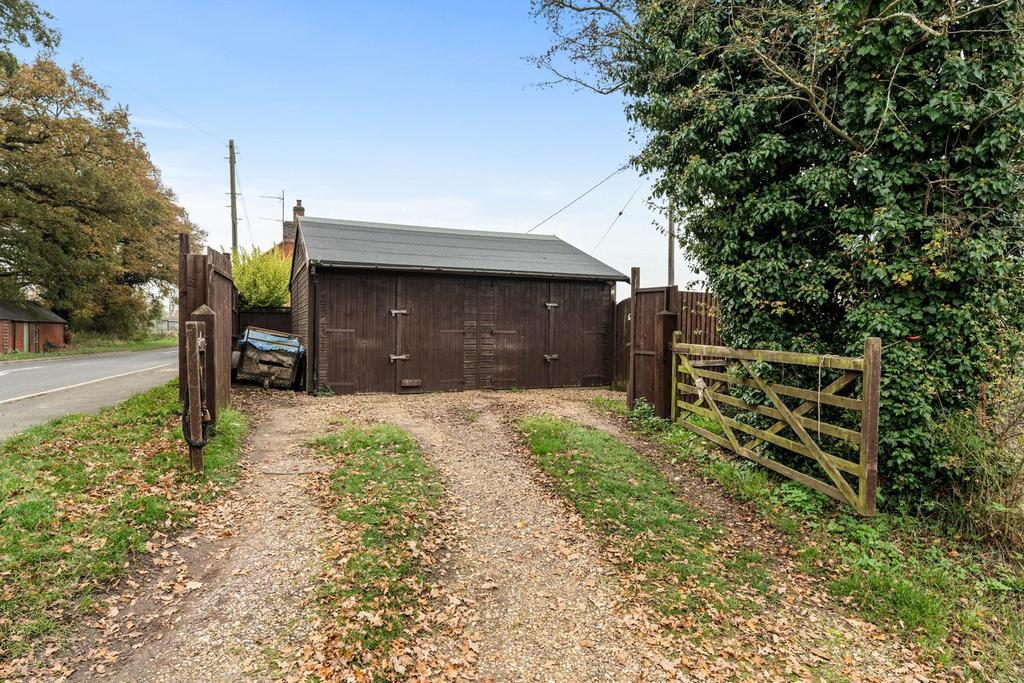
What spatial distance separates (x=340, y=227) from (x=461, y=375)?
499cm

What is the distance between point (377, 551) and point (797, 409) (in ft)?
14.4

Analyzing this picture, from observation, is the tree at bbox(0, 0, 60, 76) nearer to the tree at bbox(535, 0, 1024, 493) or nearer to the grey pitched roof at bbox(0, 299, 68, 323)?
Answer: the grey pitched roof at bbox(0, 299, 68, 323)

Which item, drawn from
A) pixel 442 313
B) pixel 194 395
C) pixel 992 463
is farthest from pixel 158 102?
pixel 992 463

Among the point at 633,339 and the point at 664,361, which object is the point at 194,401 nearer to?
the point at 664,361

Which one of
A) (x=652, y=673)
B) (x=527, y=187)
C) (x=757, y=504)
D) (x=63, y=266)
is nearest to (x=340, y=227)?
(x=527, y=187)

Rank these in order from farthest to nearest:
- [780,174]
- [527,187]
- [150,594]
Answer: [527,187], [780,174], [150,594]

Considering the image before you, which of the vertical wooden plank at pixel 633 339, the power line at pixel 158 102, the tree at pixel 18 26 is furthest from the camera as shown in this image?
the power line at pixel 158 102

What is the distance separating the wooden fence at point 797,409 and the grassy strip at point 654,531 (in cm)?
116

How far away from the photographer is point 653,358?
800cm

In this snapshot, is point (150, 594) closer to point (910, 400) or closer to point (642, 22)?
point (910, 400)

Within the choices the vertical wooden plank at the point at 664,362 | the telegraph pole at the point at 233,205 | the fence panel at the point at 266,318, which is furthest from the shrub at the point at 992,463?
the telegraph pole at the point at 233,205

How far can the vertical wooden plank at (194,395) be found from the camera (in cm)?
476

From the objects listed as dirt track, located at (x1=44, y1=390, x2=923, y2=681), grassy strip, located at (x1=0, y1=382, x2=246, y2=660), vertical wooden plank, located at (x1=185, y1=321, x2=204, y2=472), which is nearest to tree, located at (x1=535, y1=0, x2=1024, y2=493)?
dirt track, located at (x1=44, y1=390, x2=923, y2=681)

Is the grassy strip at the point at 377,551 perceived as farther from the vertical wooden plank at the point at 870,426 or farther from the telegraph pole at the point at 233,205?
the telegraph pole at the point at 233,205
